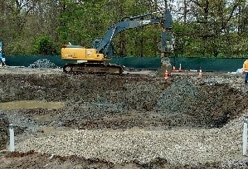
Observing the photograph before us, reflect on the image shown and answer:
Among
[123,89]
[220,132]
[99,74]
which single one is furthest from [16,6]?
[220,132]

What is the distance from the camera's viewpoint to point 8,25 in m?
44.9

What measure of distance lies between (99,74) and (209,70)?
8021 millimetres

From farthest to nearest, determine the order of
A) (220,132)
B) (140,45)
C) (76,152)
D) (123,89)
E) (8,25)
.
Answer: (8,25) < (140,45) < (123,89) < (220,132) < (76,152)

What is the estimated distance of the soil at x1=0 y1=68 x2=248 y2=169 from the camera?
52.7 ft

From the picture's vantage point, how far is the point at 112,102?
20.7 m

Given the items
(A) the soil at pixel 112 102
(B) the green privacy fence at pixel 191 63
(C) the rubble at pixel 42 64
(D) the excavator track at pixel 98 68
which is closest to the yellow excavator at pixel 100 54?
(D) the excavator track at pixel 98 68

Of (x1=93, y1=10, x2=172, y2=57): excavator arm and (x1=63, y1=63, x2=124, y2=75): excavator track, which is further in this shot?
(x1=63, y1=63, x2=124, y2=75): excavator track

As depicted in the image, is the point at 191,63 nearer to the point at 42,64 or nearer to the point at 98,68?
the point at 98,68

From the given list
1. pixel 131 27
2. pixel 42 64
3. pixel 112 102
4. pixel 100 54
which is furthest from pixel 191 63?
pixel 42 64

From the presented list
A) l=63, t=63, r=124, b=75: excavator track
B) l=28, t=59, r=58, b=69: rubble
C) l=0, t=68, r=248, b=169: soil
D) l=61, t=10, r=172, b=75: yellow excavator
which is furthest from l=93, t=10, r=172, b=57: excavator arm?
l=28, t=59, r=58, b=69: rubble

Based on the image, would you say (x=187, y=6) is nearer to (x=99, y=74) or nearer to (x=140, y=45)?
(x=140, y=45)

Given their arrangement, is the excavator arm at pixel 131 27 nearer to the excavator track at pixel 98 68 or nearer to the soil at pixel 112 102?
the excavator track at pixel 98 68

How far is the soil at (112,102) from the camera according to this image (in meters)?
A: 16.1

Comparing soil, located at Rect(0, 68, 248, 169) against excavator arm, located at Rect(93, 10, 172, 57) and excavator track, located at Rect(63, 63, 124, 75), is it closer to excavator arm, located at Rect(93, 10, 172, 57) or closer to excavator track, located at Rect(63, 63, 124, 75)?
excavator track, located at Rect(63, 63, 124, 75)
